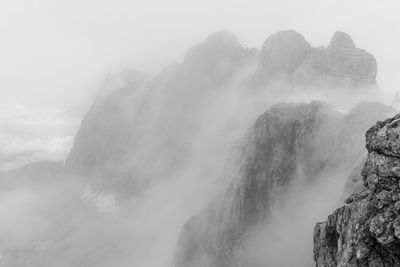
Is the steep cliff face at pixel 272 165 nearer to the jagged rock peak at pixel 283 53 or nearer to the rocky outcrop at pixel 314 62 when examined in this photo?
the rocky outcrop at pixel 314 62

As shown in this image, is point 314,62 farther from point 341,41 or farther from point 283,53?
point 341,41

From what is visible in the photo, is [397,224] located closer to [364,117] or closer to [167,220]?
[364,117]

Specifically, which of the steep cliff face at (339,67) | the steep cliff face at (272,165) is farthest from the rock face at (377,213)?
the steep cliff face at (339,67)

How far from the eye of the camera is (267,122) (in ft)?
299

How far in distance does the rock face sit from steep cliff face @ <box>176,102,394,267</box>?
47.3m

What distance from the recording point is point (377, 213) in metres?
34.7

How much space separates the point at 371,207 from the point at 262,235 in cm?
A: 5365

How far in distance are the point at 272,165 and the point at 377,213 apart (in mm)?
54663

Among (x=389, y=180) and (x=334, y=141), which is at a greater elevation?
(x=334, y=141)

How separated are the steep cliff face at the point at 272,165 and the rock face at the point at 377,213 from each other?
47.3 metres

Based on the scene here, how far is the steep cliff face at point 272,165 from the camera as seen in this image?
283ft

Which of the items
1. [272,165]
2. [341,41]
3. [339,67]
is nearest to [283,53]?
[339,67]

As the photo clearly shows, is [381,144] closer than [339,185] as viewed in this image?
Yes

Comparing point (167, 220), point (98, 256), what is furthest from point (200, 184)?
point (98, 256)
